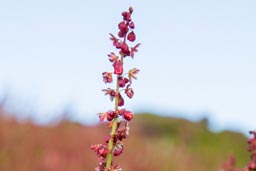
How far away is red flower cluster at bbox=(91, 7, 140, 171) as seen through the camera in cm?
203

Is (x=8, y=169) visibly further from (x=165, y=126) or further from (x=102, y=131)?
Result: (x=165, y=126)

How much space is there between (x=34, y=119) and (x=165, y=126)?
32.9 m

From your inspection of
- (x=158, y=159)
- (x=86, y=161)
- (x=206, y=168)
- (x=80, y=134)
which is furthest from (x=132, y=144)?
(x=206, y=168)

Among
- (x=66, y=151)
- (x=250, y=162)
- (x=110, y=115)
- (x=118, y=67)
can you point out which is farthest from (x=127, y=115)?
(x=66, y=151)

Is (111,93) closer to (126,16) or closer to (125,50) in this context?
(125,50)

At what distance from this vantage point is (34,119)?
1578 cm

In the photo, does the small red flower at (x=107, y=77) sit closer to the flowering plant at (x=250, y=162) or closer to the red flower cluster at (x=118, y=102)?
the red flower cluster at (x=118, y=102)

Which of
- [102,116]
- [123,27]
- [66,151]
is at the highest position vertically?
[66,151]

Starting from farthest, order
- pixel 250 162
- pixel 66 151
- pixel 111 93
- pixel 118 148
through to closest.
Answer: pixel 66 151 < pixel 250 162 < pixel 111 93 < pixel 118 148

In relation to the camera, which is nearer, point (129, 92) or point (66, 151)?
point (129, 92)

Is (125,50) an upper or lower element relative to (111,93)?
upper

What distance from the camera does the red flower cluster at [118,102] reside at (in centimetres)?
203

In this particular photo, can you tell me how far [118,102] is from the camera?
6.99 feet

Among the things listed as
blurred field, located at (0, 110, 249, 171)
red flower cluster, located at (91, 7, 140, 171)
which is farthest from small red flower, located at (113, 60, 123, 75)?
blurred field, located at (0, 110, 249, 171)
